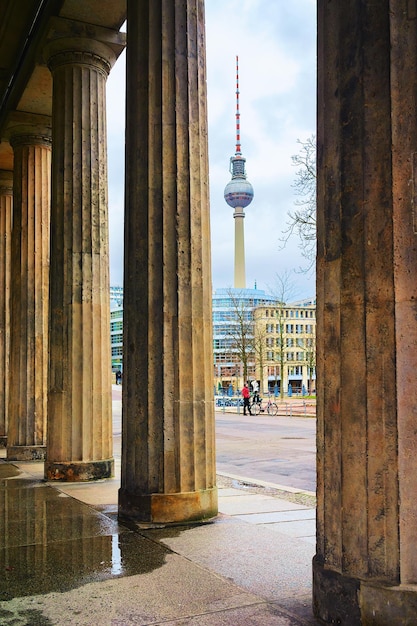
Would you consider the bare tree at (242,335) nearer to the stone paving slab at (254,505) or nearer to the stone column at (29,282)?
the stone column at (29,282)

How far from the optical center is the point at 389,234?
4.15 metres

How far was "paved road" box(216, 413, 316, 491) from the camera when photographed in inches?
516

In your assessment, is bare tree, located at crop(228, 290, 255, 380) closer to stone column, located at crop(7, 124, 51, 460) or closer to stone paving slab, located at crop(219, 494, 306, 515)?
stone column, located at crop(7, 124, 51, 460)

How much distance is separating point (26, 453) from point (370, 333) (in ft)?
39.7

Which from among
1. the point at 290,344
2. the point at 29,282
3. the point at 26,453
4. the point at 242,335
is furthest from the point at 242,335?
the point at 26,453

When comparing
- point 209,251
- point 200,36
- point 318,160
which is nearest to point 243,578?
point 318,160

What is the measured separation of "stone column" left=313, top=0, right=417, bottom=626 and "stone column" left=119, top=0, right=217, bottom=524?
11.3 ft

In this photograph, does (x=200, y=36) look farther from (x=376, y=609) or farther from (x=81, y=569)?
(x=376, y=609)

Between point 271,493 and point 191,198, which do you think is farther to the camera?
point 271,493

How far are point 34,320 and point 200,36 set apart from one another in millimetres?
8644

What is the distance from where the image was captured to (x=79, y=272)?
11.7 m

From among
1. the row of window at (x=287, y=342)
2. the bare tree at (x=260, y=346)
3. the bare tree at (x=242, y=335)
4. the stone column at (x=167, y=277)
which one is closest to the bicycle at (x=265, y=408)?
the bare tree at (x=242, y=335)

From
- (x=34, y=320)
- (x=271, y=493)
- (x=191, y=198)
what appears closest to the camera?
(x=191, y=198)

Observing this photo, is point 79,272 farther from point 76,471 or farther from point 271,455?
point 271,455
